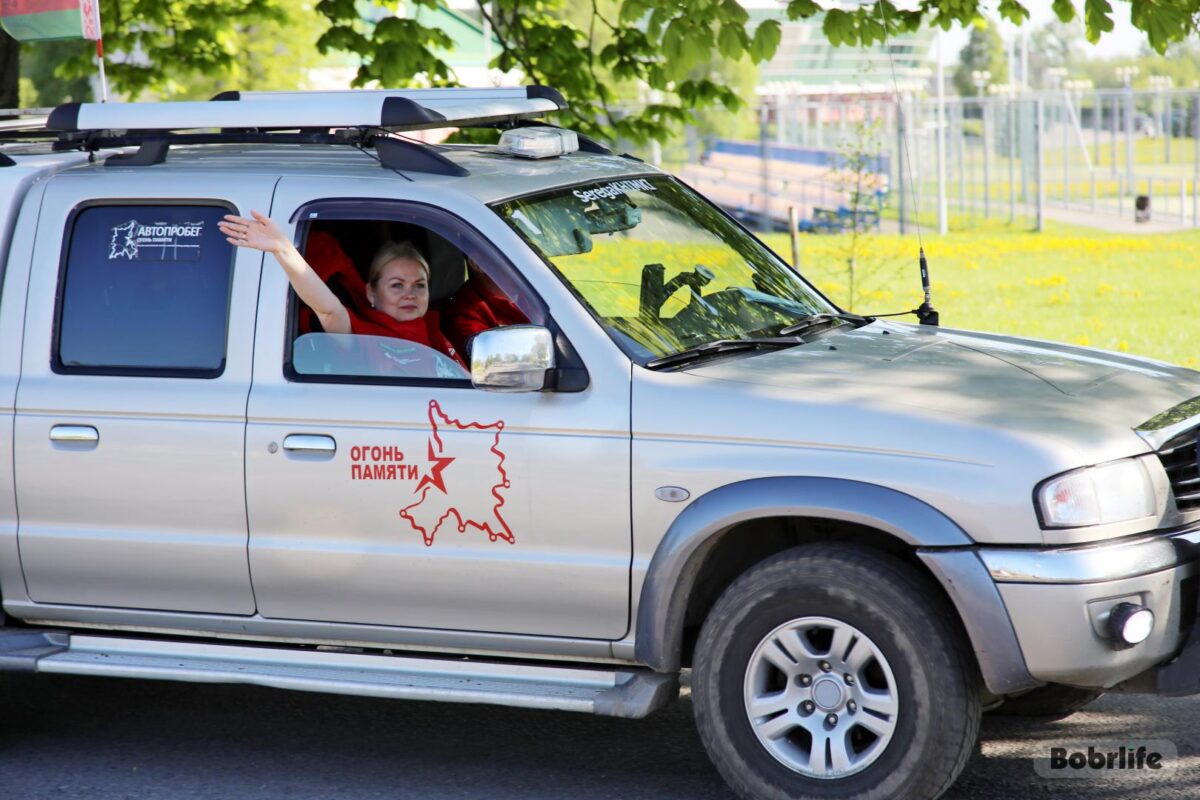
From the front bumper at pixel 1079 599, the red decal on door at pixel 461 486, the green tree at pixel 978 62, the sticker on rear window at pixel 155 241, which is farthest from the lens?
the green tree at pixel 978 62

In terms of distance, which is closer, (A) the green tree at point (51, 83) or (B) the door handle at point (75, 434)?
(B) the door handle at point (75, 434)

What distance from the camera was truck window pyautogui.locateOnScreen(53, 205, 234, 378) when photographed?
5.09 meters

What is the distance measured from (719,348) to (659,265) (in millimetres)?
581

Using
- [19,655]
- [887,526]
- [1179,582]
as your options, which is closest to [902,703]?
[887,526]

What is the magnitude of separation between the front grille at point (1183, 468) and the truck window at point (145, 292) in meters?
2.82

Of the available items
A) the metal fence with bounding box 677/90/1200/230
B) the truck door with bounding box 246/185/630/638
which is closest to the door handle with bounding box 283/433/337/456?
the truck door with bounding box 246/185/630/638

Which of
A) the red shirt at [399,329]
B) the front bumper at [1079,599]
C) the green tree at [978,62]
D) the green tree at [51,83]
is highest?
the green tree at [978,62]

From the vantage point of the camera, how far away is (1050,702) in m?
5.36

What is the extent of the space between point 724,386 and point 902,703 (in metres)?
0.99

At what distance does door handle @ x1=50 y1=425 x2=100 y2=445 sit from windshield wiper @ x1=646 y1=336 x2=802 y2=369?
1.80 metres

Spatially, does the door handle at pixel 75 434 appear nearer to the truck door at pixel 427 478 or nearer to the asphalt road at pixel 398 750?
the truck door at pixel 427 478

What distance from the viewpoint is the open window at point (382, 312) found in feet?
15.9

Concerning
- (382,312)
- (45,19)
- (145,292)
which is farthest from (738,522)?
(45,19)

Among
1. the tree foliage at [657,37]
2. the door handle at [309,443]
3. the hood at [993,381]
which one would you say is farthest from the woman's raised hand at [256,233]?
the tree foliage at [657,37]
